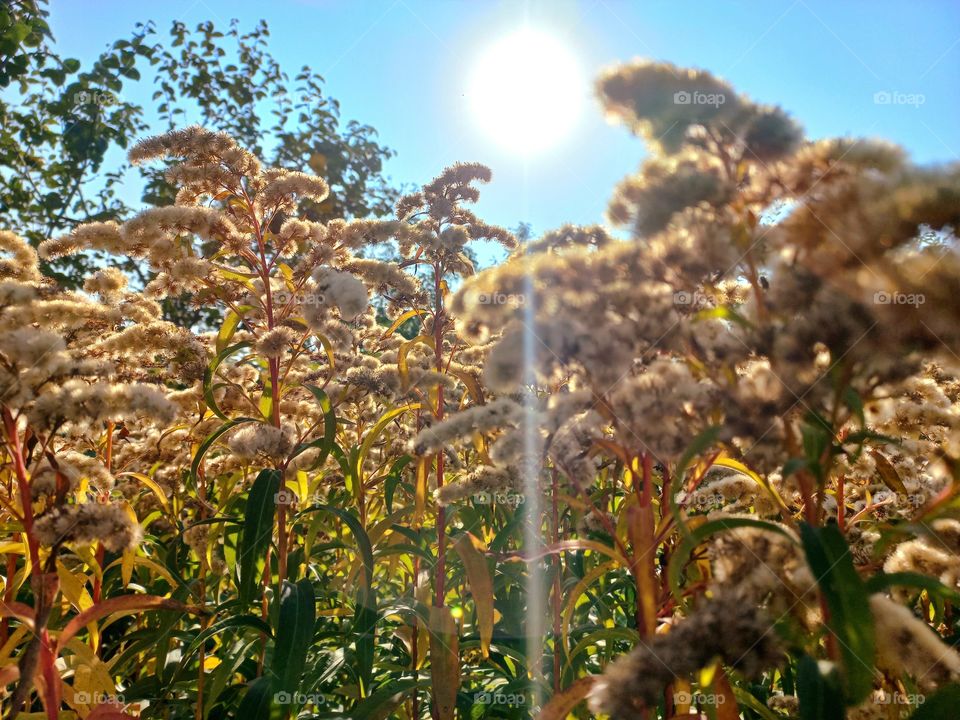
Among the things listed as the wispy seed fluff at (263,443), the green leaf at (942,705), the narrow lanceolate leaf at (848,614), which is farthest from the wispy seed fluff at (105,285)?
the green leaf at (942,705)

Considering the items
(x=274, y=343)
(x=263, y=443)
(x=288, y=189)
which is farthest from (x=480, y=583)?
(x=288, y=189)

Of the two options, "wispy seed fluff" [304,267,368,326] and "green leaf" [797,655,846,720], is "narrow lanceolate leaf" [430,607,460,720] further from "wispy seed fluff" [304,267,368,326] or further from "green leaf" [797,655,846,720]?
"green leaf" [797,655,846,720]

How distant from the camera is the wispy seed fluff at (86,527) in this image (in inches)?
53.7

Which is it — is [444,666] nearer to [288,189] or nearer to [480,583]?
[480,583]

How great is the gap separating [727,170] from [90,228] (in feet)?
7.49

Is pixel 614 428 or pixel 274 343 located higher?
pixel 274 343

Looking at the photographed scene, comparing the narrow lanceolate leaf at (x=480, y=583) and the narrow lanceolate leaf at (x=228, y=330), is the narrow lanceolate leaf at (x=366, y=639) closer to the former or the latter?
the narrow lanceolate leaf at (x=480, y=583)

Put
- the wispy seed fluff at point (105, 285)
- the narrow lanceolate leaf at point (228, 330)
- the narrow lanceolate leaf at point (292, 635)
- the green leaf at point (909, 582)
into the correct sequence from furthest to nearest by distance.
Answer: the wispy seed fluff at point (105, 285) < the narrow lanceolate leaf at point (228, 330) < the narrow lanceolate leaf at point (292, 635) < the green leaf at point (909, 582)

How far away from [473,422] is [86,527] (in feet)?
2.88

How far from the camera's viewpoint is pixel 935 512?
124 centimetres

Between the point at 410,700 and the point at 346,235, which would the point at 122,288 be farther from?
the point at 410,700

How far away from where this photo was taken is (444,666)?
2092 mm

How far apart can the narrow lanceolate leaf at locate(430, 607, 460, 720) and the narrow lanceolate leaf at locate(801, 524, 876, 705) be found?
52.0 inches

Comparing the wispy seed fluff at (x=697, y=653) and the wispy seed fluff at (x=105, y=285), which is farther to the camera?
the wispy seed fluff at (x=105, y=285)
